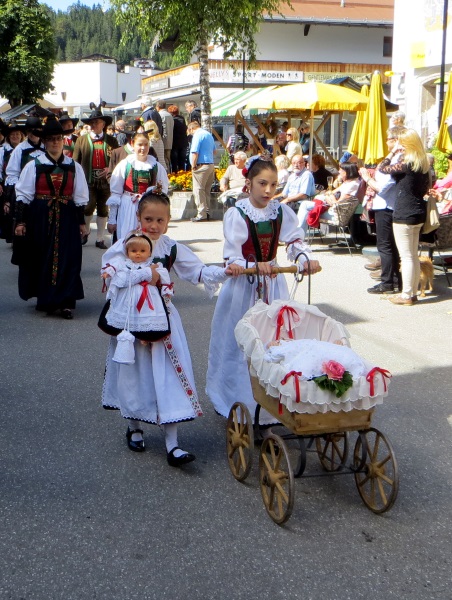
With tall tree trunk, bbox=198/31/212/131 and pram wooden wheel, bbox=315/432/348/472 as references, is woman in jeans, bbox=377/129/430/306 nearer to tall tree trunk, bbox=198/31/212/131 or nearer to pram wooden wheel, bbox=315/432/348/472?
pram wooden wheel, bbox=315/432/348/472

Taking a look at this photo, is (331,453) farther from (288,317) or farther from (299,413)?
(299,413)

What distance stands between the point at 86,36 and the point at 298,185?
168791 millimetres

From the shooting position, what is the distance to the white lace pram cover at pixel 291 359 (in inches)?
164

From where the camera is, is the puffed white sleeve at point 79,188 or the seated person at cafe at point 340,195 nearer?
the puffed white sleeve at point 79,188

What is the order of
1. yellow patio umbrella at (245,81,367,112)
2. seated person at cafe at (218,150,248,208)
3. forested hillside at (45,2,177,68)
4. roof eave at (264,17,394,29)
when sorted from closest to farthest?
1. seated person at cafe at (218,150,248,208)
2. yellow patio umbrella at (245,81,367,112)
3. roof eave at (264,17,394,29)
4. forested hillside at (45,2,177,68)

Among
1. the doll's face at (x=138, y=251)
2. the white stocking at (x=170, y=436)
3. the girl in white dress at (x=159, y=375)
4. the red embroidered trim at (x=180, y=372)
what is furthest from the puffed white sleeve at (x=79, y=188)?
the white stocking at (x=170, y=436)

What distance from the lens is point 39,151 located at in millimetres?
10789

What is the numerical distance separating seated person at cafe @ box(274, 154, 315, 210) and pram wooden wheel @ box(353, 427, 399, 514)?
31.1ft

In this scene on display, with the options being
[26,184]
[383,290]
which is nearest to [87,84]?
[383,290]

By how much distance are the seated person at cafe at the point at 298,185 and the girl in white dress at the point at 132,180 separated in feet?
14.3

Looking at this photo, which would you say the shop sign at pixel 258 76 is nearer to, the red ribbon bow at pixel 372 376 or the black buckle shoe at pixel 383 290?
the black buckle shoe at pixel 383 290

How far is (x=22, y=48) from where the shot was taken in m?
49.1

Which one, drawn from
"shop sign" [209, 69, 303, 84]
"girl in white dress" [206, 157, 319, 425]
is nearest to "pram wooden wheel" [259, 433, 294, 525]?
"girl in white dress" [206, 157, 319, 425]

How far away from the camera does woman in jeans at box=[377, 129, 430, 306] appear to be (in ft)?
30.6
